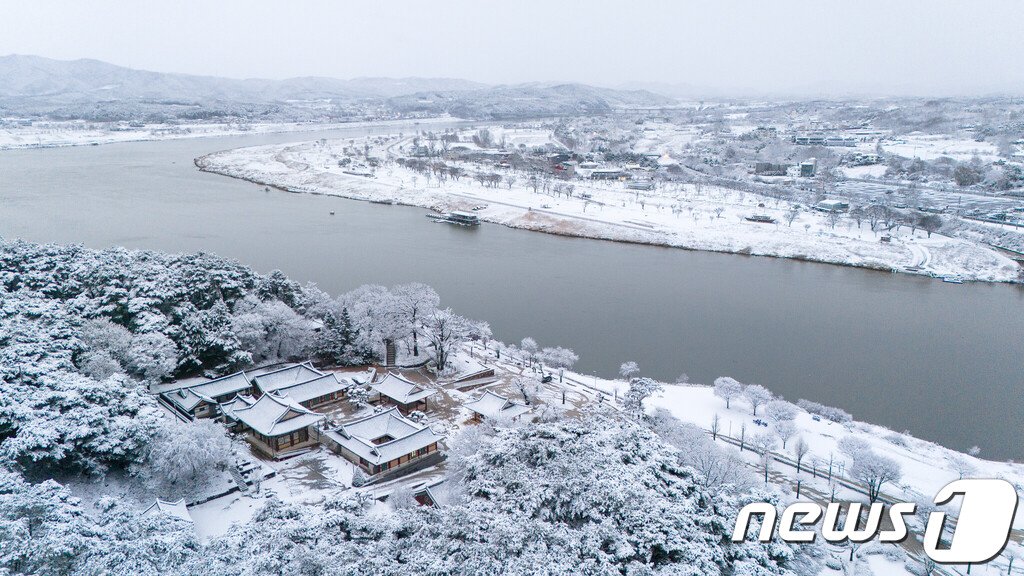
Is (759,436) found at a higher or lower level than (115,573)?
lower

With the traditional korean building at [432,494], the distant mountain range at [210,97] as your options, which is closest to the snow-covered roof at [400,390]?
the traditional korean building at [432,494]

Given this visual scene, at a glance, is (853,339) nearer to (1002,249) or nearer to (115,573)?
(1002,249)

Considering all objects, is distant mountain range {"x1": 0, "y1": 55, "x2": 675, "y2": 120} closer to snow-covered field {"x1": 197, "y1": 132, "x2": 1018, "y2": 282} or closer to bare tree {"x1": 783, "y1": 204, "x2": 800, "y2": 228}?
snow-covered field {"x1": 197, "y1": 132, "x2": 1018, "y2": 282}

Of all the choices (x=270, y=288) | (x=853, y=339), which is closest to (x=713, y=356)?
(x=853, y=339)

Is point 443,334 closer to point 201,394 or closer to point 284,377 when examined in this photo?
point 284,377

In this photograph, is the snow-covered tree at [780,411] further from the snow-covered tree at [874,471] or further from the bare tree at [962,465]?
the bare tree at [962,465]
